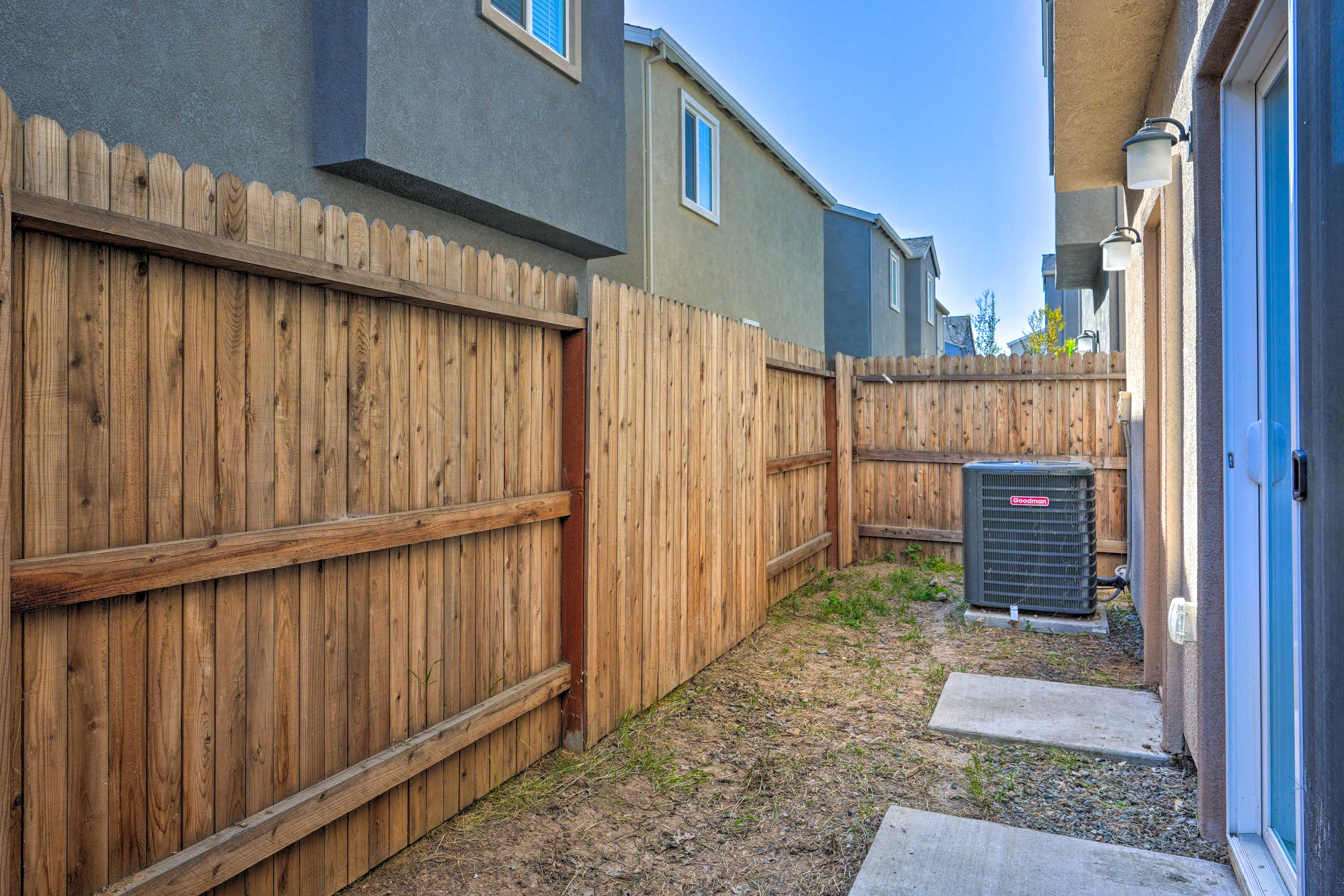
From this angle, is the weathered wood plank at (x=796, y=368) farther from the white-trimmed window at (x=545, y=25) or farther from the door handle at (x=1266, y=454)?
the door handle at (x=1266, y=454)

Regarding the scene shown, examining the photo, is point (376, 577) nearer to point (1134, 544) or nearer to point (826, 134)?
point (1134, 544)

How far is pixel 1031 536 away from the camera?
621 cm

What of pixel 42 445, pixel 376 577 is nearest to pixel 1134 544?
pixel 376 577

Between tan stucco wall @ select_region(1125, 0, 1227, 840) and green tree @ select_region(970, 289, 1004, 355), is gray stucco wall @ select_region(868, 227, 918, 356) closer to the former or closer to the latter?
green tree @ select_region(970, 289, 1004, 355)

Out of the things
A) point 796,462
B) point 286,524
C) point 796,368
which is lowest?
point 286,524

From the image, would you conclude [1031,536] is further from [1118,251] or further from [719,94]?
[719,94]

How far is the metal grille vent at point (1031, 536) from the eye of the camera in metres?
6.10

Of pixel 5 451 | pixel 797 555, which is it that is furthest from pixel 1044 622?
pixel 5 451

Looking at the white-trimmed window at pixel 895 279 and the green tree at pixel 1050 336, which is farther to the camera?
the white-trimmed window at pixel 895 279

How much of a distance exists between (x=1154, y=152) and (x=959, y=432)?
561cm

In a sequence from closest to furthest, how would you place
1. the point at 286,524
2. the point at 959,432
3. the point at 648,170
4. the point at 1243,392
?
the point at 286,524
the point at 1243,392
the point at 959,432
the point at 648,170

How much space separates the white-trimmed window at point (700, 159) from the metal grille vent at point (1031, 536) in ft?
17.8

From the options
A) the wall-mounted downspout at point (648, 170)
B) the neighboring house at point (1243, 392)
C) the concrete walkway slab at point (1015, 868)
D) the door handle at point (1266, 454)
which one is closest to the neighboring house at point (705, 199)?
the wall-mounted downspout at point (648, 170)

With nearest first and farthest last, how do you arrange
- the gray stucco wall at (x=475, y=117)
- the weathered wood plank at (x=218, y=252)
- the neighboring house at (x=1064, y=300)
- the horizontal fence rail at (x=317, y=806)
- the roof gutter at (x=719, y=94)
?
the weathered wood plank at (x=218, y=252) → the horizontal fence rail at (x=317, y=806) → the gray stucco wall at (x=475, y=117) → the roof gutter at (x=719, y=94) → the neighboring house at (x=1064, y=300)
